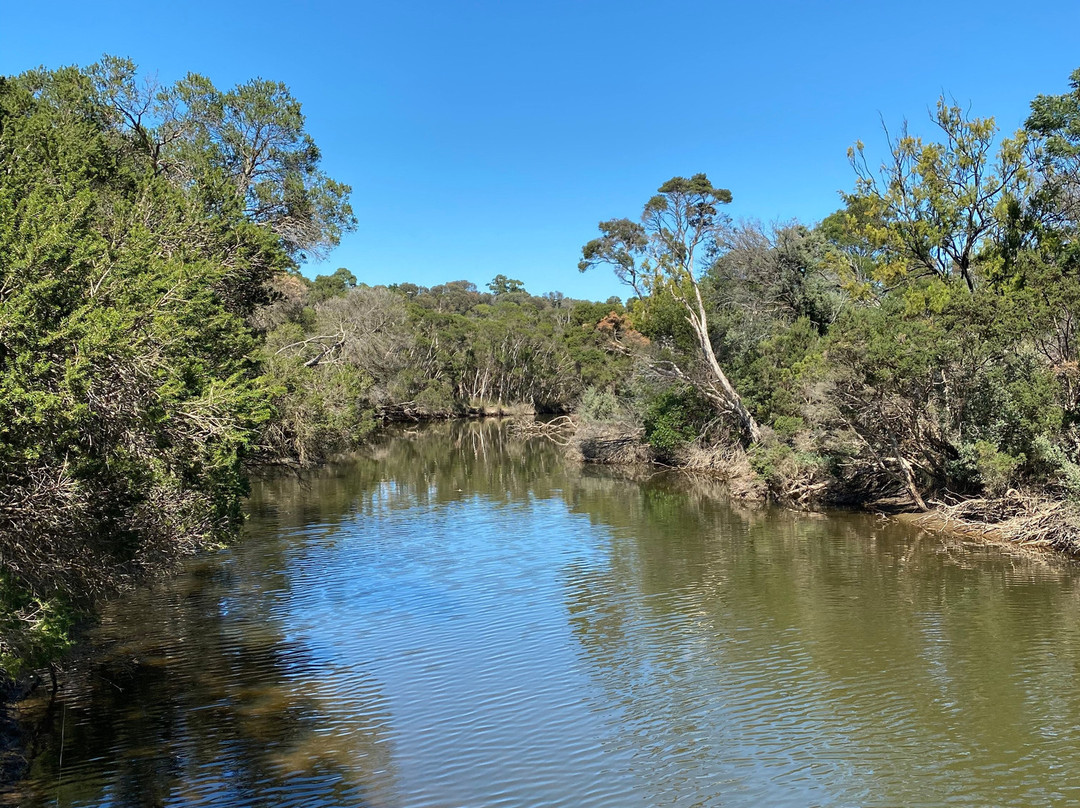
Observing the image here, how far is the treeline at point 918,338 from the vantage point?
18.7m

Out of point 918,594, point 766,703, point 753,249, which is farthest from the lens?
point 753,249

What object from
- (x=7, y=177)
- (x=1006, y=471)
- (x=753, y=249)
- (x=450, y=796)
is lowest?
(x=450, y=796)

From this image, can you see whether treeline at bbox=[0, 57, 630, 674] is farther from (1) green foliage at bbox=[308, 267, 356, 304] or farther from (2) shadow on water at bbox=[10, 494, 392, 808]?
(1) green foliage at bbox=[308, 267, 356, 304]

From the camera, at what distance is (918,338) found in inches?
773

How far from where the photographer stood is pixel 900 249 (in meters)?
24.9

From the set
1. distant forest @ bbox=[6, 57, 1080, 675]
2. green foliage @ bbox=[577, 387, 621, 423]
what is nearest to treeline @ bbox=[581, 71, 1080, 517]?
distant forest @ bbox=[6, 57, 1080, 675]

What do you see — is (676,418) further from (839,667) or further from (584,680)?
(584,680)

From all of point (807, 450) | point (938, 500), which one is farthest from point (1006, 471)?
point (807, 450)

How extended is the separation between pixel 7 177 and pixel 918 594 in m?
16.4

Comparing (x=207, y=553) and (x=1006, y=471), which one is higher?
(x=1006, y=471)

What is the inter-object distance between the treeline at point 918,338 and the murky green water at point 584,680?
3222mm

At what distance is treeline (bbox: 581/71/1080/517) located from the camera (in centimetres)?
1866

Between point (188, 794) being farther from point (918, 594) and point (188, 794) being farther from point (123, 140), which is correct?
point (123, 140)

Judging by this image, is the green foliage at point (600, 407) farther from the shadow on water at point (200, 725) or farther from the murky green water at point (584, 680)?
the shadow on water at point (200, 725)
